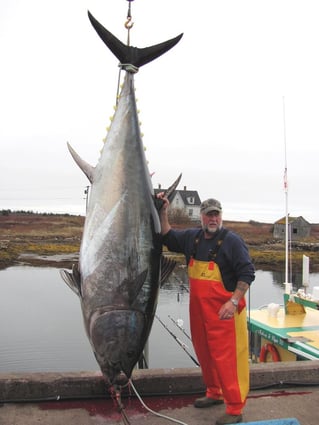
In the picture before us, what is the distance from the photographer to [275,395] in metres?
3.57

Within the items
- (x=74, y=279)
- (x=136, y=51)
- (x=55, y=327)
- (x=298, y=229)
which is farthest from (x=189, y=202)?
(x=74, y=279)

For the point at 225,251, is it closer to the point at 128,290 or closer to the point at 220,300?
the point at 220,300

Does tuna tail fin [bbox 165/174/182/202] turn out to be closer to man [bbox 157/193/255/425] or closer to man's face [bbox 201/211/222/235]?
man [bbox 157/193/255/425]

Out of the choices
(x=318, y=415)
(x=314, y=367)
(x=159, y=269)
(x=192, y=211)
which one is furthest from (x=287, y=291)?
(x=192, y=211)

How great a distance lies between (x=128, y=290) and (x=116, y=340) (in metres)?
0.27

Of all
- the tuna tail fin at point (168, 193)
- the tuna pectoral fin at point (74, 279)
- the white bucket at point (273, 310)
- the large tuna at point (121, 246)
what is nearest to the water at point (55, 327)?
the white bucket at point (273, 310)

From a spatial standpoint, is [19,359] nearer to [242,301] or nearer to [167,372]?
[167,372]

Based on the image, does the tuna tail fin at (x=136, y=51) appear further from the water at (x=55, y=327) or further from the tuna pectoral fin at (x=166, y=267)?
the water at (x=55, y=327)

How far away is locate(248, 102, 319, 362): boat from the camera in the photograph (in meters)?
5.64

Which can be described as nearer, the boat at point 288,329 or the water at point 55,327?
the boat at point 288,329

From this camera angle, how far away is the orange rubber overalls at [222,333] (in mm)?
2848

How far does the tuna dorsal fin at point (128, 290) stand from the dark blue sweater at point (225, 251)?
63cm

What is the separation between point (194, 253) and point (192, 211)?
44.1 m

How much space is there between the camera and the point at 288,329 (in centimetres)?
630
